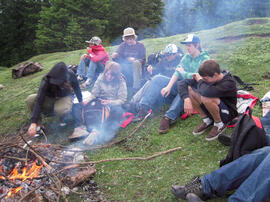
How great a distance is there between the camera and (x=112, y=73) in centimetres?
503

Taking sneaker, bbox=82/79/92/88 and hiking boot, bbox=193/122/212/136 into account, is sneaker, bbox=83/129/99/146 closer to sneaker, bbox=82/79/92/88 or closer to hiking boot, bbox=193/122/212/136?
hiking boot, bbox=193/122/212/136

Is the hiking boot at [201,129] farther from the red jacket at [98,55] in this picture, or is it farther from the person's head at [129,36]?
the red jacket at [98,55]

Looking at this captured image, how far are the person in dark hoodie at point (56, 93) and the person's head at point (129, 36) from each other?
2180 millimetres

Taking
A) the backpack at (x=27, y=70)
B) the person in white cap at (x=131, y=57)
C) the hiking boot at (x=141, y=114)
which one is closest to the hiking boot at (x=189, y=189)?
the hiking boot at (x=141, y=114)

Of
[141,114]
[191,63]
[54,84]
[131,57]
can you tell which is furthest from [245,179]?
[131,57]

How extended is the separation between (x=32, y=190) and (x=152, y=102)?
2749 mm

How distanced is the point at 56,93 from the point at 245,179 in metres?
4.01

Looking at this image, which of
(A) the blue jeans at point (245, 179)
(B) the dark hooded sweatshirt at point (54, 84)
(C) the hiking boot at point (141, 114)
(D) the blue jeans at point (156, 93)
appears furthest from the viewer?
(C) the hiking boot at point (141, 114)

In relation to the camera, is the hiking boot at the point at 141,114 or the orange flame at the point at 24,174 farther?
the hiking boot at the point at 141,114

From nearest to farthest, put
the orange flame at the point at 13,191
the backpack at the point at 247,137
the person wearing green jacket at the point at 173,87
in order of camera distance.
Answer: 1. the backpack at the point at 247,137
2. the orange flame at the point at 13,191
3. the person wearing green jacket at the point at 173,87

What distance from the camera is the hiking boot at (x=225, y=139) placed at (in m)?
3.19

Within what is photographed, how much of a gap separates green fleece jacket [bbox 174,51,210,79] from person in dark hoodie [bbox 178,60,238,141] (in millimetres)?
330

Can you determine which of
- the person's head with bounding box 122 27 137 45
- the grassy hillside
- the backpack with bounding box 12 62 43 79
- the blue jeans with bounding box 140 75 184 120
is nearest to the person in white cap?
the person's head with bounding box 122 27 137 45

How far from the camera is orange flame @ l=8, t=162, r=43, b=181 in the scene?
3.00 meters
